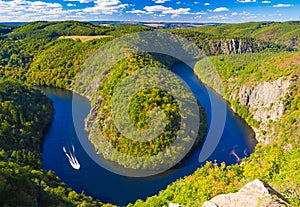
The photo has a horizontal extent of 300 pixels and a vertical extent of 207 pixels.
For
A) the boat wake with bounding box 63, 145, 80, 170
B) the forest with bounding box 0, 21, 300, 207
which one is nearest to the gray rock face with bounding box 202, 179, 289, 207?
the forest with bounding box 0, 21, 300, 207

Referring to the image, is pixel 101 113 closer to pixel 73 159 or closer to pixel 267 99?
pixel 73 159

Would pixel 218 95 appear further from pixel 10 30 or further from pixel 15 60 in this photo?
pixel 10 30

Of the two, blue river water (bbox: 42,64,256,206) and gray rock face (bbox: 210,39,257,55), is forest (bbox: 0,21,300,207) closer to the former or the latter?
gray rock face (bbox: 210,39,257,55)

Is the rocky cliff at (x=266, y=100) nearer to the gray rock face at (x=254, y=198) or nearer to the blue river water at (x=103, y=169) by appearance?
the blue river water at (x=103, y=169)

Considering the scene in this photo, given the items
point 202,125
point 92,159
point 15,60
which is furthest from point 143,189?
point 15,60

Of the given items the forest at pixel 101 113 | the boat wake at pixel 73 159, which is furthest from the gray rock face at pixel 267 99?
the boat wake at pixel 73 159

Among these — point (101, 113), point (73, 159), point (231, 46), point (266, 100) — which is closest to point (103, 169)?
point (73, 159)
